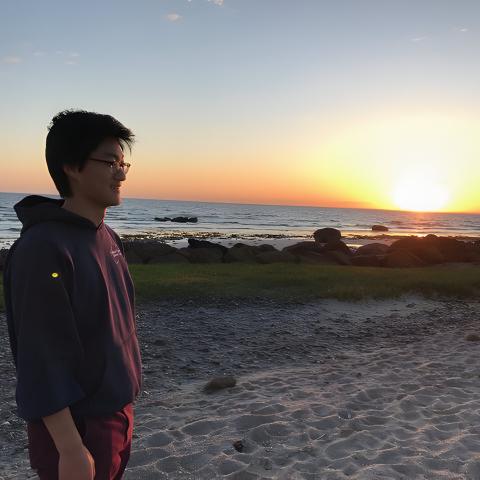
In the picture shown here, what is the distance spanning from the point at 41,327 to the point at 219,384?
18.0ft

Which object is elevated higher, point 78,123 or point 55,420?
point 78,123

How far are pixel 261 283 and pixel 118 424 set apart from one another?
13.3 m

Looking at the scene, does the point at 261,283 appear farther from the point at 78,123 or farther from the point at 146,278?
the point at 78,123

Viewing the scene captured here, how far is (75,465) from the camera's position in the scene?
5.84 feet

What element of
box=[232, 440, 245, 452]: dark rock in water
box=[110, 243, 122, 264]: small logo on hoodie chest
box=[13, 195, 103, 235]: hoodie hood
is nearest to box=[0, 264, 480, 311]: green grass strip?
box=[232, 440, 245, 452]: dark rock in water

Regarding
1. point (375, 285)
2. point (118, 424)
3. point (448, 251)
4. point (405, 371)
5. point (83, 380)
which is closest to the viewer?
point (83, 380)

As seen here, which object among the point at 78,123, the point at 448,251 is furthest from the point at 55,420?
the point at 448,251

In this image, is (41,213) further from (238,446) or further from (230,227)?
(230,227)

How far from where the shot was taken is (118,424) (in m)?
2.14

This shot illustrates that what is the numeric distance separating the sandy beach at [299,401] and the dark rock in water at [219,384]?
0.11m

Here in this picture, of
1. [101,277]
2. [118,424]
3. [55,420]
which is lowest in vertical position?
[118,424]

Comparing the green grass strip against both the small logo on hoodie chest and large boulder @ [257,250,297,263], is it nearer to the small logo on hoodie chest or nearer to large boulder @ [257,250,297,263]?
large boulder @ [257,250,297,263]

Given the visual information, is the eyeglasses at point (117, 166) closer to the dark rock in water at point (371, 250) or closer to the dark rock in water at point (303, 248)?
the dark rock in water at point (303, 248)

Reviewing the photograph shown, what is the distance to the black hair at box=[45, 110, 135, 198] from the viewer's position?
2.02 meters
